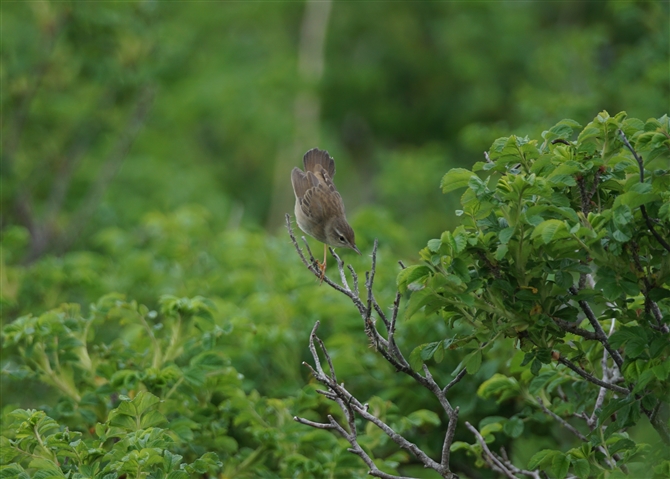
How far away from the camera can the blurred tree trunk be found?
17.9 meters

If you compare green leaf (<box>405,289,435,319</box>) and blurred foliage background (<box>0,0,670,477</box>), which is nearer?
green leaf (<box>405,289,435,319</box>)

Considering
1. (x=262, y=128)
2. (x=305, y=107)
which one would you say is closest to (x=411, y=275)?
(x=262, y=128)

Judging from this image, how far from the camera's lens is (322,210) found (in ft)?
16.1

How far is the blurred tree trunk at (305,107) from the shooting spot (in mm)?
17938

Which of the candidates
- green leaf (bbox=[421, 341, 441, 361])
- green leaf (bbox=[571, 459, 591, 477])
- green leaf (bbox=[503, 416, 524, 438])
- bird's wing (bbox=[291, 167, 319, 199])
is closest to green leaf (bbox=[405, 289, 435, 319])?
green leaf (bbox=[421, 341, 441, 361])

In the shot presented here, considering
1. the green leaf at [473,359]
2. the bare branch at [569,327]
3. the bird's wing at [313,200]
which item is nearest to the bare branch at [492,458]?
the green leaf at [473,359]

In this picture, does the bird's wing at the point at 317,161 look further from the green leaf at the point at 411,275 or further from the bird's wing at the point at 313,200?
the green leaf at the point at 411,275

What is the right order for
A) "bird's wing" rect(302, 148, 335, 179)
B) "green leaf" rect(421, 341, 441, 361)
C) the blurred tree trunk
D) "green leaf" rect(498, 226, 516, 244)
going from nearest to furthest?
1. "green leaf" rect(498, 226, 516, 244)
2. "green leaf" rect(421, 341, 441, 361)
3. "bird's wing" rect(302, 148, 335, 179)
4. the blurred tree trunk

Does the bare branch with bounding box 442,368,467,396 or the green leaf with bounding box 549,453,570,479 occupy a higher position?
the bare branch with bounding box 442,368,467,396

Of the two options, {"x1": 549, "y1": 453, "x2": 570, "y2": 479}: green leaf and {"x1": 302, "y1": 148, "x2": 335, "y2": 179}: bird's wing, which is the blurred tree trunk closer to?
{"x1": 302, "y1": 148, "x2": 335, "y2": 179}: bird's wing

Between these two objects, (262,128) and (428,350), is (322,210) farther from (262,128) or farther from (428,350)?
(262,128)

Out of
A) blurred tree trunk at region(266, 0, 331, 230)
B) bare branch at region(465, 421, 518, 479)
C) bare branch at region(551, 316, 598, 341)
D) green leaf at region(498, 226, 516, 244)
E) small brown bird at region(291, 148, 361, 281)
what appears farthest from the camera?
blurred tree trunk at region(266, 0, 331, 230)

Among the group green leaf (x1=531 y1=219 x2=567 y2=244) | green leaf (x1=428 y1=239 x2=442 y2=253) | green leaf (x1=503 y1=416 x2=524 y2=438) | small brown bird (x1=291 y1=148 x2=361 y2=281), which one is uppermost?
small brown bird (x1=291 y1=148 x2=361 y2=281)

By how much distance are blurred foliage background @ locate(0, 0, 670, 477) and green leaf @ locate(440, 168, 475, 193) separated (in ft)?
5.91
